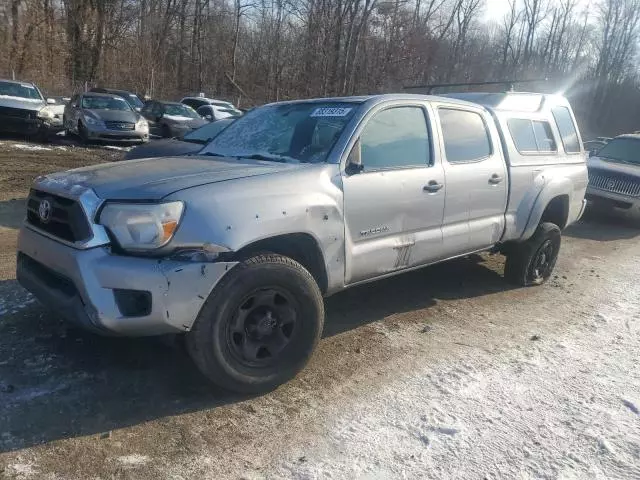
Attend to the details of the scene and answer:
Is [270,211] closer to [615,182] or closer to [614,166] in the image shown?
[615,182]

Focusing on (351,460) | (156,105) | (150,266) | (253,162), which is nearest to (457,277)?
(253,162)

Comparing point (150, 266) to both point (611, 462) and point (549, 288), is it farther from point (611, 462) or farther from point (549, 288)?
point (549, 288)

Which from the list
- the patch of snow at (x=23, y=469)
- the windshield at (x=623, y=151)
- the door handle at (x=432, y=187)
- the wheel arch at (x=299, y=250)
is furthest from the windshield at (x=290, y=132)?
the windshield at (x=623, y=151)

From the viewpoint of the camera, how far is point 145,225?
9.43ft

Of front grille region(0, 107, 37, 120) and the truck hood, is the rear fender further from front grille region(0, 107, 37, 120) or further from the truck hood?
front grille region(0, 107, 37, 120)

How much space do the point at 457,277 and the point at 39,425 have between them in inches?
174

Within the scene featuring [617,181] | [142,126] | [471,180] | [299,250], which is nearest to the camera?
[299,250]

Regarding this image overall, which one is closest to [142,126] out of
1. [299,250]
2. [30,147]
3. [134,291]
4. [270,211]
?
[30,147]

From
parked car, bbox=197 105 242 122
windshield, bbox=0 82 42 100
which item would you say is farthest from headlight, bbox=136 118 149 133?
parked car, bbox=197 105 242 122

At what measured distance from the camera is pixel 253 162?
3.78m

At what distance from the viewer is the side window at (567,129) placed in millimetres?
6105

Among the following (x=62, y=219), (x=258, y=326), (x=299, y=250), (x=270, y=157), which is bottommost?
(x=258, y=326)

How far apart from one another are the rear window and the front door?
4.78 feet

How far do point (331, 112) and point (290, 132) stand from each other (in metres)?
0.34
